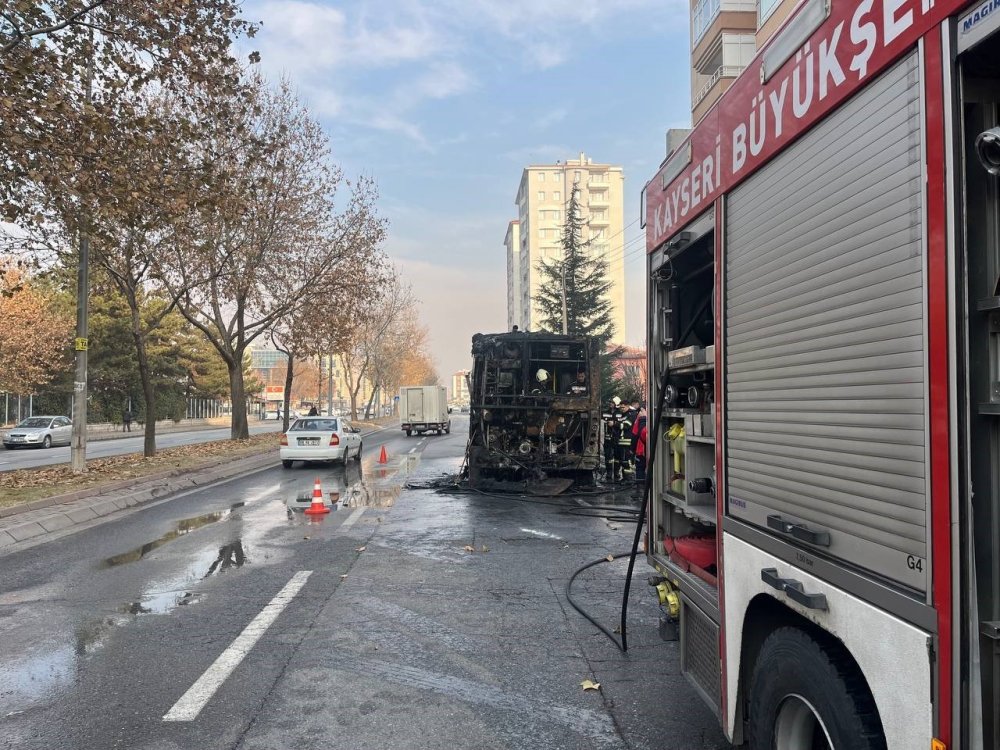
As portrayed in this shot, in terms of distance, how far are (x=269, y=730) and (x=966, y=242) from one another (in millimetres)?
3840

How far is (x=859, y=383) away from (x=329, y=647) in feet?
13.8

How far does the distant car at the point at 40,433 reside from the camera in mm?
31375

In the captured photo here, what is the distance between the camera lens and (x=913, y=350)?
6.42 ft

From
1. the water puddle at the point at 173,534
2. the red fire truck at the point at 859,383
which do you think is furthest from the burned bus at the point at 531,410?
the red fire truck at the point at 859,383

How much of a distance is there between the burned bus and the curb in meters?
6.32

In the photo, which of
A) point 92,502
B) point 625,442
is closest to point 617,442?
point 625,442

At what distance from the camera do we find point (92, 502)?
12.4 m

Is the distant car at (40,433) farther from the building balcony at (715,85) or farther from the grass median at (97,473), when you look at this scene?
the building balcony at (715,85)

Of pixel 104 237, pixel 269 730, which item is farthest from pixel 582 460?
pixel 269 730

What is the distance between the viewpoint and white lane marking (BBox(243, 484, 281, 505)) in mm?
13531

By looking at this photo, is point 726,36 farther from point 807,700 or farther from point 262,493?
point 807,700

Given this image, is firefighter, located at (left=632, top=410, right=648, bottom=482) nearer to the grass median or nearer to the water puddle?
the water puddle

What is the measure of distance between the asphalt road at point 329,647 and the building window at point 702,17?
69.0ft

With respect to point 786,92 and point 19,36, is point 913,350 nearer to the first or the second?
point 786,92
